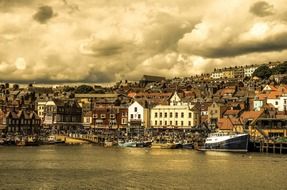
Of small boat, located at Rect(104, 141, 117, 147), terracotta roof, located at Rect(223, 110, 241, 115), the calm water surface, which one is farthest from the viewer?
terracotta roof, located at Rect(223, 110, 241, 115)

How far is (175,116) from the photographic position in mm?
135500

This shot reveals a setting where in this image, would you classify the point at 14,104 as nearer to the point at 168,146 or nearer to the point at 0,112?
the point at 0,112

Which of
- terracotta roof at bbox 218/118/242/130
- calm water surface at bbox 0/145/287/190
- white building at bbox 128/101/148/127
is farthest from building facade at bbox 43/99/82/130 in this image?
calm water surface at bbox 0/145/287/190

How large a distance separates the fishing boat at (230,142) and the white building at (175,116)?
105ft

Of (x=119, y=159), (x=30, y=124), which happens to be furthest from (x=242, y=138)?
(x=30, y=124)

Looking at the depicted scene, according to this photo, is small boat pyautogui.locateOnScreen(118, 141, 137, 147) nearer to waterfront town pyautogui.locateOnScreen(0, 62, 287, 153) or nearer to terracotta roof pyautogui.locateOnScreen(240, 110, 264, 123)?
waterfront town pyautogui.locateOnScreen(0, 62, 287, 153)

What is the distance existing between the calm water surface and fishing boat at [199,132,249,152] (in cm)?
1263

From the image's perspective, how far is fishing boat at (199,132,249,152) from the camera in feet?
318

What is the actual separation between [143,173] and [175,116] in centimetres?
7377

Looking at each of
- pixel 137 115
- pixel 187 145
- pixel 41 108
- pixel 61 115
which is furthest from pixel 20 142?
pixel 41 108

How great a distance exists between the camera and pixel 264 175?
60.8 metres

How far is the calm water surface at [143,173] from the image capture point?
52.8 meters

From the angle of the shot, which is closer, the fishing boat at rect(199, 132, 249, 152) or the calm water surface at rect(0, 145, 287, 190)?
the calm water surface at rect(0, 145, 287, 190)

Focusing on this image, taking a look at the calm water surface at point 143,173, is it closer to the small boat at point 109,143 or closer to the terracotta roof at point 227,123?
the terracotta roof at point 227,123
